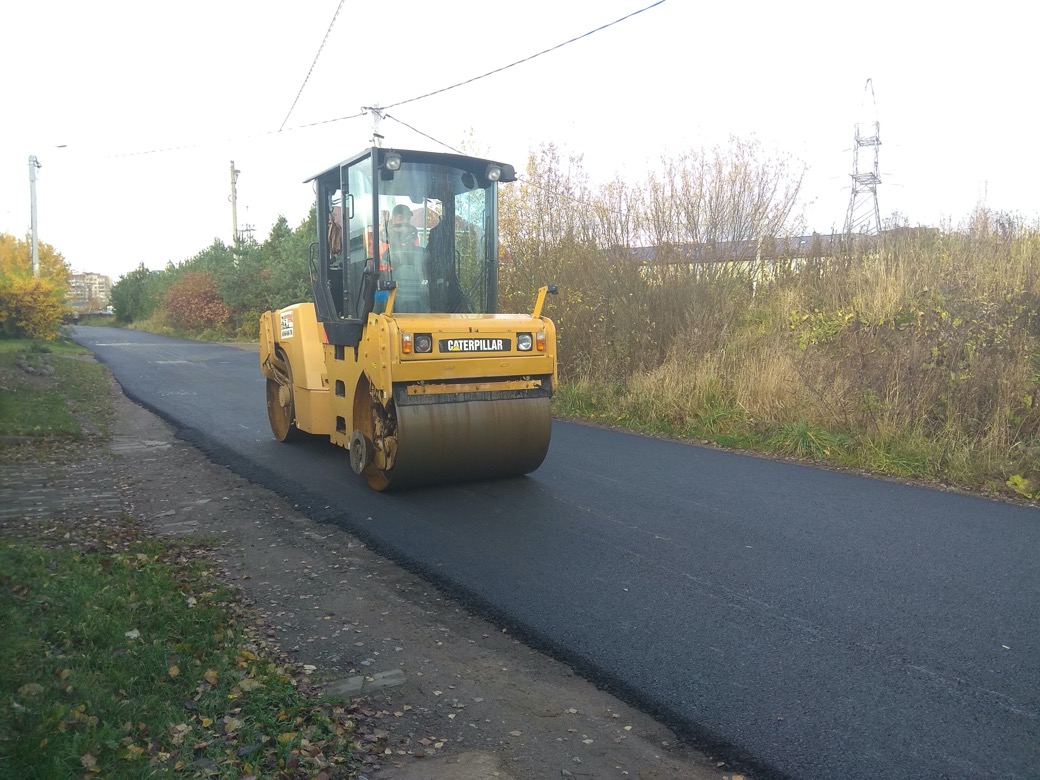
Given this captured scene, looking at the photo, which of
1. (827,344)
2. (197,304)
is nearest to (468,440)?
(827,344)

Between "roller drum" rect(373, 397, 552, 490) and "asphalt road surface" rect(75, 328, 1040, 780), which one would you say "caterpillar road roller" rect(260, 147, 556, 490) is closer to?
"roller drum" rect(373, 397, 552, 490)

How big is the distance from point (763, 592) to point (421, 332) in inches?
125

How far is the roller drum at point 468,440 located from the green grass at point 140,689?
2141 millimetres

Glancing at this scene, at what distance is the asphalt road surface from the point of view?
314cm

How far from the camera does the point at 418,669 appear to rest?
3.77 m

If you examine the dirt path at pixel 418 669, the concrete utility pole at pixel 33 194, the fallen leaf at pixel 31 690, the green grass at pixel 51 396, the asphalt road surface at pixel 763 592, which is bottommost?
the dirt path at pixel 418 669

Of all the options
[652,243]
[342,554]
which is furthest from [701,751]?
[652,243]

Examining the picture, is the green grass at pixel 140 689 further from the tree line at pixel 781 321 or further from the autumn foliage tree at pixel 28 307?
the autumn foliage tree at pixel 28 307

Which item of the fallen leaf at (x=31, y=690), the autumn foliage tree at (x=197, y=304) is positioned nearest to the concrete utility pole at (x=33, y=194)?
the autumn foliage tree at (x=197, y=304)

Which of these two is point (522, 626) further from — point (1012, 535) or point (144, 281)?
point (144, 281)

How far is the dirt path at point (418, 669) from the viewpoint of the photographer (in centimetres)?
301

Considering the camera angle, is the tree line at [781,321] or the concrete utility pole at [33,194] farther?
the concrete utility pole at [33,194]

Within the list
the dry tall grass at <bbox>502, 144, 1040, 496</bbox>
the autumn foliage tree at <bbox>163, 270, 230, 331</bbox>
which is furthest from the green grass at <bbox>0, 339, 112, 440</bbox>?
the autumn foliage tree at <bbox>163, 270, 230, 331</bbox>

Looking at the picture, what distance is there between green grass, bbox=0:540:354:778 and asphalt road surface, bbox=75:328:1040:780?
3.97ft
